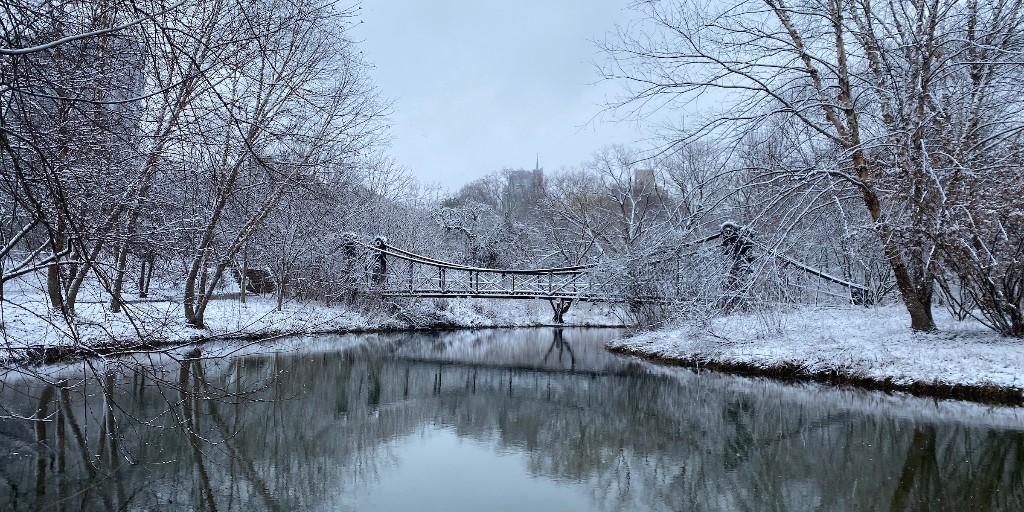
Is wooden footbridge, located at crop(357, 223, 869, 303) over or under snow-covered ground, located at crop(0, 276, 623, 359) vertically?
over

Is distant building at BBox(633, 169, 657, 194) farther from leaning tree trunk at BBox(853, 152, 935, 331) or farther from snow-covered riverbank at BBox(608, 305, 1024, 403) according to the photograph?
leaning tree trunk at BBox(853, 152, 935, 331)

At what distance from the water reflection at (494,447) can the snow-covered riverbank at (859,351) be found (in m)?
0.41

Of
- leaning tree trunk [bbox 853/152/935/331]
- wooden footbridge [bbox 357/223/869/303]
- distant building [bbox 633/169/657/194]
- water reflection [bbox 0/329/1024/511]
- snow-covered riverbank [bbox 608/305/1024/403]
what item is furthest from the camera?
distant building [bbox 633/169/657/194]

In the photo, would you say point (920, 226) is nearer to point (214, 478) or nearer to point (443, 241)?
point (214, 478)

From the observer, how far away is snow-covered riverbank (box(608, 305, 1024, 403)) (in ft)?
21.9

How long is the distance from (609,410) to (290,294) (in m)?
12.3

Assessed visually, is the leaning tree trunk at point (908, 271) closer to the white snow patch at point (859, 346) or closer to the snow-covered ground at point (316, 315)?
the white snow patch at point (859, 346)

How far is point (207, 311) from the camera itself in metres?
14.2

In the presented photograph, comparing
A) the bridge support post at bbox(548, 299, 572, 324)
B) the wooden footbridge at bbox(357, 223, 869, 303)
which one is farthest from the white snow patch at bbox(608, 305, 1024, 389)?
the bridge support post at bbox(548, 299, 572, 324)

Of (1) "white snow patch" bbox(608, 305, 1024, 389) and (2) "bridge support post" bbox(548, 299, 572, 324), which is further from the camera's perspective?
(2) "bridge support post" bbox(548, 299, 572, 324)

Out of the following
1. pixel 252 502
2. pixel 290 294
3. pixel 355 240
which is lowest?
pixel 252 502

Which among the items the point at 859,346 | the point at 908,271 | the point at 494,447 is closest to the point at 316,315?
the point at 494,447

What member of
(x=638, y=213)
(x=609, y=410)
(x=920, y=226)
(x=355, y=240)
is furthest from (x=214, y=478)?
(x=638, y=213)

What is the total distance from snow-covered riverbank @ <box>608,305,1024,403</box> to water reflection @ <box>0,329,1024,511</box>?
15.9 inches
